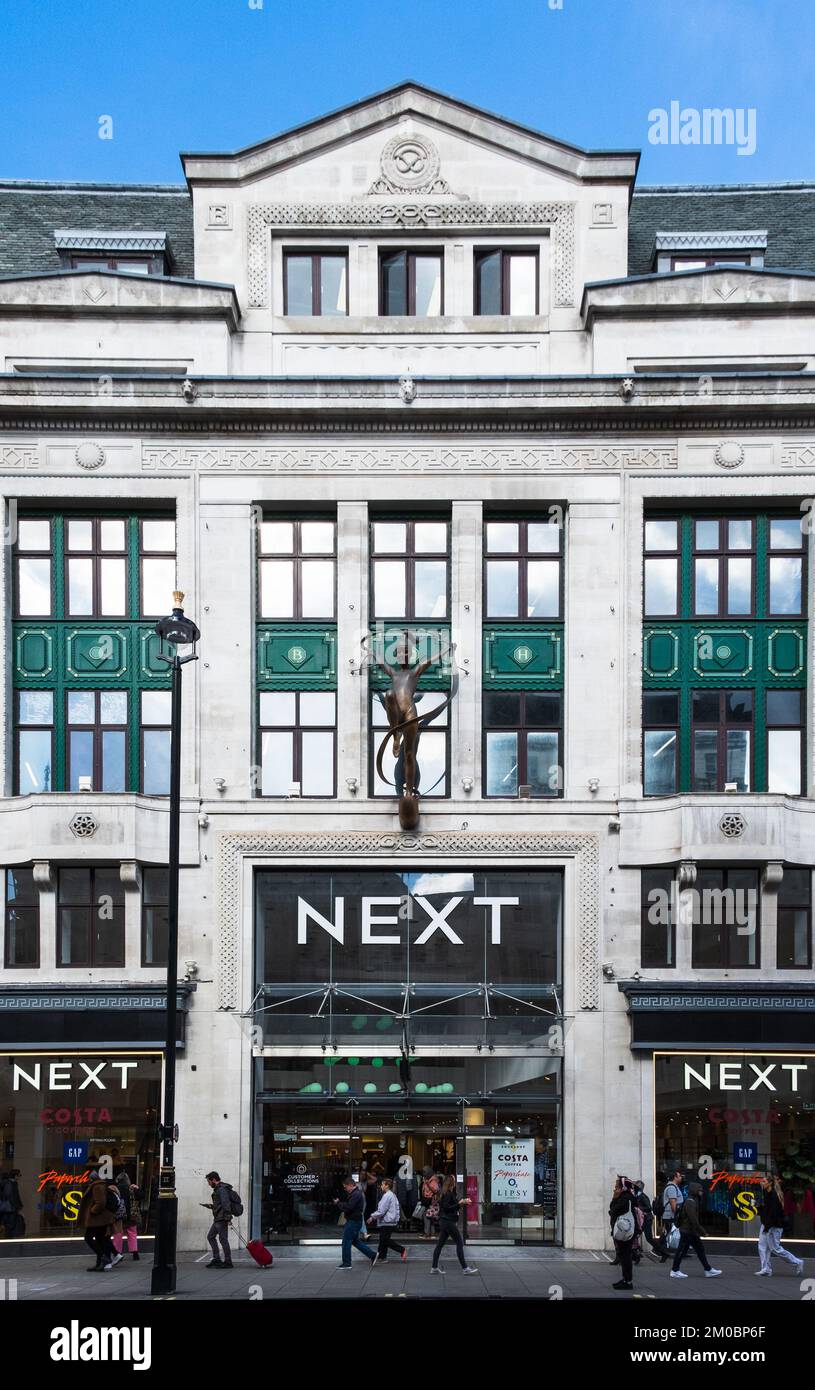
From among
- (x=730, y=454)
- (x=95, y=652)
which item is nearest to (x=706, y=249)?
(x=730, y=454)

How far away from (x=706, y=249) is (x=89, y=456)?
47.9 ft

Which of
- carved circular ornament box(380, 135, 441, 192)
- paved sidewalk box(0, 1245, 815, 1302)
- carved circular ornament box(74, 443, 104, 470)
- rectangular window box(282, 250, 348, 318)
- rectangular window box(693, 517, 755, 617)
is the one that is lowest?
paved sidewalk box(0, 1245, 815, 1302)

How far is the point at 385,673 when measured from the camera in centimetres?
2633

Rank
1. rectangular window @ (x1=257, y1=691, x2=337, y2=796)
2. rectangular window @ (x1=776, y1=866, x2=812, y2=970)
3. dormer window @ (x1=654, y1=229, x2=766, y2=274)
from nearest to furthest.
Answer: rectangular window @ (x1=776, y1=866, x2=812, y2=970)
rectangular window @ (x1=257, y1=691, x2=337, y2=796)
dormer window @ (x1=654, y1=229, x2=766, y2=274)

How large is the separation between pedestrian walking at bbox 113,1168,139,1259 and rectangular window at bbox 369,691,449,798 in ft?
29.2

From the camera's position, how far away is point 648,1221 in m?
23.2

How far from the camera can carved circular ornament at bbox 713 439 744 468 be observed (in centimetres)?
2636

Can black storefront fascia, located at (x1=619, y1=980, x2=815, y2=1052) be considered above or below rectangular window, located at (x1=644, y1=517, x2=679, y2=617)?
below

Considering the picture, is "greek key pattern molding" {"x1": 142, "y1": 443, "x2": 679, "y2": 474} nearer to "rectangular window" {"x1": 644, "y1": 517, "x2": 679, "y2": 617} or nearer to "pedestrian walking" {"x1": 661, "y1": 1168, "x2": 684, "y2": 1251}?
"rectangular window" {"x1": 644, "y1": 517, "x2": 679, "y2": 617}

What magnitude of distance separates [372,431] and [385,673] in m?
5.15

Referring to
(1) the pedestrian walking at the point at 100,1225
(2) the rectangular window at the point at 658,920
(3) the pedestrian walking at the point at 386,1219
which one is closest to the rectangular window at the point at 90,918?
(1) the pedestrian walking at the point at 100,1225

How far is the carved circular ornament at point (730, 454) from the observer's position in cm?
2636

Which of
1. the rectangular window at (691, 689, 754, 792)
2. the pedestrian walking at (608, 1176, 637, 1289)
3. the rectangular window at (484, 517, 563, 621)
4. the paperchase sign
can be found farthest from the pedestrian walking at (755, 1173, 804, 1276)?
the rectangular window at (484, 517, 563, 621)

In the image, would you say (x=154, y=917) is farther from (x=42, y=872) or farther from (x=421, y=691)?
(x=421, y=691)
